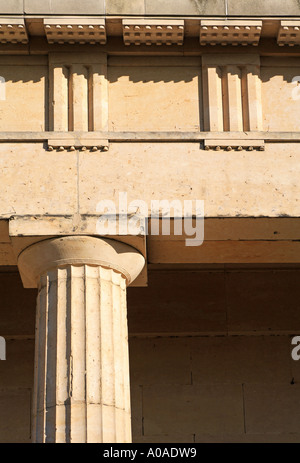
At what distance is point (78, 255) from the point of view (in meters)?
17.9

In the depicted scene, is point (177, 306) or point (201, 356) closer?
point (201, 356)

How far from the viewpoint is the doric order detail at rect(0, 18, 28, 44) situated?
754 inches

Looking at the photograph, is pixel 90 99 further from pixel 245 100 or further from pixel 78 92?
pixel 245 100

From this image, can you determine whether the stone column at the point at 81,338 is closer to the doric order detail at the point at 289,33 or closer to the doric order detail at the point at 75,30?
the doric order detail at the point at 75,30

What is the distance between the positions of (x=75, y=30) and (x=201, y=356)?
7404mm

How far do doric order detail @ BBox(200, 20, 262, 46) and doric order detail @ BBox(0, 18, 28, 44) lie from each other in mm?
3237

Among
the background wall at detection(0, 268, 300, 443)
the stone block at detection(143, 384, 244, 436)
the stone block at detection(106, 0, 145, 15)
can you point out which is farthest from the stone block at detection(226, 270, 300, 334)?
the stone block at detection(106, 0, 145, 15)

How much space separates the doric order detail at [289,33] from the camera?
19359mm

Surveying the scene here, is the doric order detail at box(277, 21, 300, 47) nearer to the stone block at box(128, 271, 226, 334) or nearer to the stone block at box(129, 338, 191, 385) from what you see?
the stone block at box(128, 271, 226, 334)

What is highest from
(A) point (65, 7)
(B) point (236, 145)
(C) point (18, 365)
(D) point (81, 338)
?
(A) point (65, 7)

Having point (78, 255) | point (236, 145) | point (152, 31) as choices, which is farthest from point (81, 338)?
point (152, 31)

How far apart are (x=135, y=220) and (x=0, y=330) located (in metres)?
5.66

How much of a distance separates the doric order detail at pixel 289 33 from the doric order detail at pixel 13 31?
4660 mm

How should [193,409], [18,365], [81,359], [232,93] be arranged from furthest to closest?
1. [18,365]
2. [193,409]
3. [232,93]
4. [81,359]
